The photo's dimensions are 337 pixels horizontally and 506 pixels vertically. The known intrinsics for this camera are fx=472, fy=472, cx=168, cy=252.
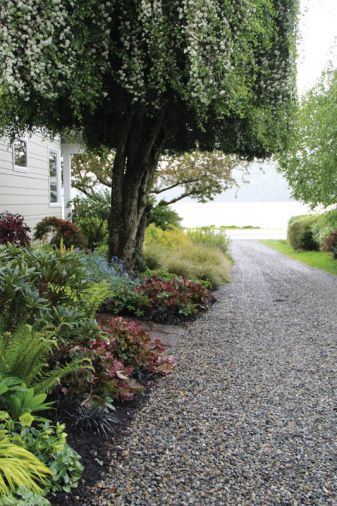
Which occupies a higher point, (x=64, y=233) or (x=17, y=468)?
(x=64, y=233)

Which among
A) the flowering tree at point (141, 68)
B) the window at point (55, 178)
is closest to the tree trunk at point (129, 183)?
the flowering tree at point (141, 68)

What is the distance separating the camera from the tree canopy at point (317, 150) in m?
11.6

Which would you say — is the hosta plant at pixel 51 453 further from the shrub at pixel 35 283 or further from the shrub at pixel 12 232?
the shrub at pixel 12 232

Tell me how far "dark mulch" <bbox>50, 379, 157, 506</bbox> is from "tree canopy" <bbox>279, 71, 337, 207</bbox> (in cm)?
925

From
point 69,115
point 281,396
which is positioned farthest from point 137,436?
point 69,115

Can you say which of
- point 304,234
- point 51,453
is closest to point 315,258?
point 304,234

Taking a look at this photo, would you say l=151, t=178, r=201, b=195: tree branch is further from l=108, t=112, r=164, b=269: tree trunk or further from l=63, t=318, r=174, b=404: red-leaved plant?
l=63, t=318, r=174, b=404: red-leaved plant

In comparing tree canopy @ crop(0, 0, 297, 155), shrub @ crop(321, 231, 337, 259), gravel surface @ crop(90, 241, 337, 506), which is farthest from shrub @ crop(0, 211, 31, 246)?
shrub @ crop(321, 231, 337, 259)

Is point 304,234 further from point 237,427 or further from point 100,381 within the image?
point 100,381

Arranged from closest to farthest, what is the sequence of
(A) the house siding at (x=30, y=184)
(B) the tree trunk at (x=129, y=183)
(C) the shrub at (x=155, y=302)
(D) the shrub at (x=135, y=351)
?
1. (D) the shrub at (x=135, y=351)
2. (C) the shrub at (x=155, y=302)
3. (B) the tree trunk at (x=129, y=183)
4. (A) the house siding at (x=30, y=184)

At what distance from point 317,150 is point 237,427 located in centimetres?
999

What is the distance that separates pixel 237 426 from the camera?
352cm

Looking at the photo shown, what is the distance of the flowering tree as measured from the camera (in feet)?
17.9

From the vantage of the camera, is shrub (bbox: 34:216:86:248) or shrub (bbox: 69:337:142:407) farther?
shrub (bbox: 34:216:86:248)
